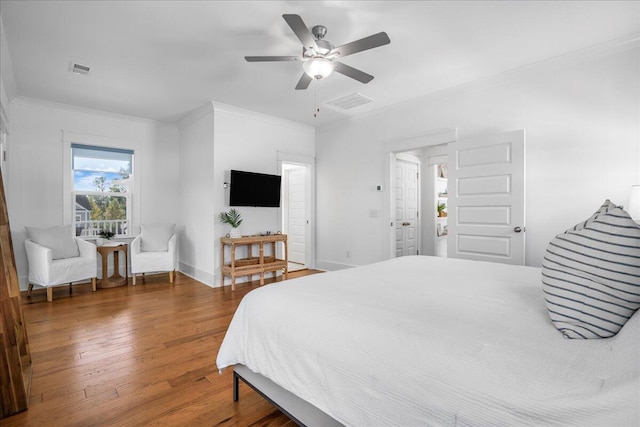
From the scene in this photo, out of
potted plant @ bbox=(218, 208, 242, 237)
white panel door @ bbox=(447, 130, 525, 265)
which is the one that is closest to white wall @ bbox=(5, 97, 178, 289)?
potted plant @ bbox=(218, 208, 242, 237)

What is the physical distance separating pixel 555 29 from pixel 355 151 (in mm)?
2994

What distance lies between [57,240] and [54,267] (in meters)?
0.51

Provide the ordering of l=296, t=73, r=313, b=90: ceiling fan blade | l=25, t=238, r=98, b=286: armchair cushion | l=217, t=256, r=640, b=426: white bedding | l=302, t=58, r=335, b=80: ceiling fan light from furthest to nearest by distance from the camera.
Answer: l=25, t=238, r=98, b=286: armchair cushion
l=296, t=73, r=313, b=90: ceiling fan blade
l=302, t=58, r=335, b=80: ceiling fan light
l=217, t=256, r=640, b=426: white bedding

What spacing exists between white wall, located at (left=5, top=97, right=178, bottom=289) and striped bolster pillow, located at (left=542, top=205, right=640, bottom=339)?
568 cm

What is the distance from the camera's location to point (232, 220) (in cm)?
465

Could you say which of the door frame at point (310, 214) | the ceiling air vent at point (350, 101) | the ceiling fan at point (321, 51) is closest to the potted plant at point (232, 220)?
the door frame at point (310, 214)

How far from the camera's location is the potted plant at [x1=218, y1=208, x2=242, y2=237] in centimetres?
457

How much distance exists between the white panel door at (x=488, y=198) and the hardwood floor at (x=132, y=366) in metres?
2.96

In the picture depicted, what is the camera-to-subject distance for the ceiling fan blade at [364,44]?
227 centimetres

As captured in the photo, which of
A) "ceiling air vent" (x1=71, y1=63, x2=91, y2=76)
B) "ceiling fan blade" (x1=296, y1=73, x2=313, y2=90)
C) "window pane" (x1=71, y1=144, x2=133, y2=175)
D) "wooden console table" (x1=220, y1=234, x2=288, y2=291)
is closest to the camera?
"ceiling fan blade" (x1=296, y1=73, x2=313, y2=90)

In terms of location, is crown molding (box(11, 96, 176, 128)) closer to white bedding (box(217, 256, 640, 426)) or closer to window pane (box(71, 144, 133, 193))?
window pane (box(71, 144, 133, 193))

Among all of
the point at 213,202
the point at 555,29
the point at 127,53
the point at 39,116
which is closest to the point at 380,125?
the point at 555,29

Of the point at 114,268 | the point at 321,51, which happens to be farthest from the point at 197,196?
the point at 321,51

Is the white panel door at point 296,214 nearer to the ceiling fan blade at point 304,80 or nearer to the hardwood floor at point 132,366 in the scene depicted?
the hardwood floor at point 132,366
